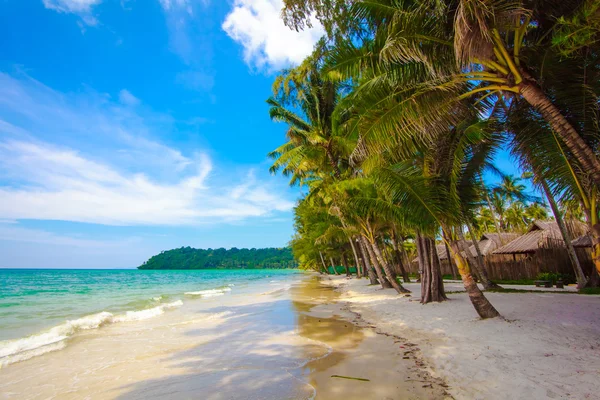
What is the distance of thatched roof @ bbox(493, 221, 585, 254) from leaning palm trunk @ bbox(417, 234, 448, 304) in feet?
34.2

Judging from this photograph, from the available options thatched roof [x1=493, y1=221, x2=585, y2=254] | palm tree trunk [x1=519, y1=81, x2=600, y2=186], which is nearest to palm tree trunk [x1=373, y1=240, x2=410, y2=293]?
palm tree trunk [x1=519, y1=81, x2=600, y2=186]

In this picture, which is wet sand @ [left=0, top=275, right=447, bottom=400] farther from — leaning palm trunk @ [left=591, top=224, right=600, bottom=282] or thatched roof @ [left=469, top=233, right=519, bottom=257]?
thatched roof @ [left=469, top=233, right=519, bottom=257]

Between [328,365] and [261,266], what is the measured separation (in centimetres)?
15021

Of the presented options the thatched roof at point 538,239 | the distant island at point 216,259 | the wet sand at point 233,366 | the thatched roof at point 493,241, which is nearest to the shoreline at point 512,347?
the wet sand at point 233,366

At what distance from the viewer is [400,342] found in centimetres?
535

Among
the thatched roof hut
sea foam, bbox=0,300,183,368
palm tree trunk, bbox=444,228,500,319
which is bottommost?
sea foam, bbox=0,300,183,368

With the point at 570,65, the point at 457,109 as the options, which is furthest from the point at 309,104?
the point at 570,65

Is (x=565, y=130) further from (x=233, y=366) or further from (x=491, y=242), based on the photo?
(x=491, y=242)

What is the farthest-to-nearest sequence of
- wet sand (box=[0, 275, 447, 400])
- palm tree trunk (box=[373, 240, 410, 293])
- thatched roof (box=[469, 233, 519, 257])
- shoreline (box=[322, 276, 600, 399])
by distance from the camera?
1. thatched roof (box=[469, 233, 519, 257])
2. palm tree trunk (box=[373, 240, 410, 293])
3. wet sand (box=[0, 275, 447, 400])
4. shoreline (box=[322, 276, 600, 399])

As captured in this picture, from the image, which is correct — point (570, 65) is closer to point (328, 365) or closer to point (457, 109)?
point (457, 109)

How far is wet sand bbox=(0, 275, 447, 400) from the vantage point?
11.8 feet

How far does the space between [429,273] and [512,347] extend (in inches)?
192

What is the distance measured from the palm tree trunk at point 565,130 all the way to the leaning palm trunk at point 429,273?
535cm

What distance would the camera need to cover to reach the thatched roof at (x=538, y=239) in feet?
49.0
